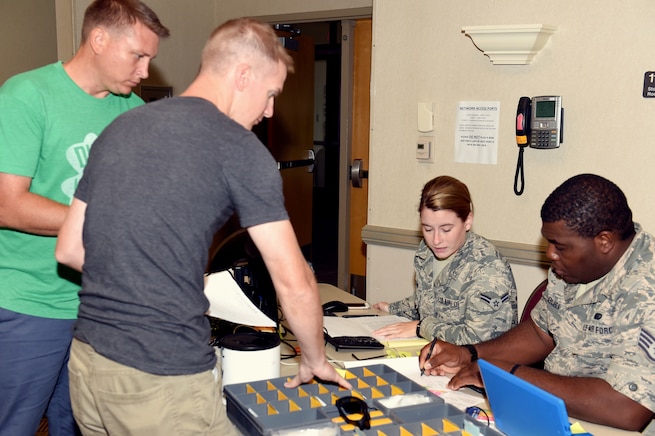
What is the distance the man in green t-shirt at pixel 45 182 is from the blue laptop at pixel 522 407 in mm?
1263

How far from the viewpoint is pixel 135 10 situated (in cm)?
210

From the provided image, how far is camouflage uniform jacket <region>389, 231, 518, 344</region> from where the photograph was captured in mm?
2408

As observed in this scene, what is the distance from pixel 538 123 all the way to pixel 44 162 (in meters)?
2.29

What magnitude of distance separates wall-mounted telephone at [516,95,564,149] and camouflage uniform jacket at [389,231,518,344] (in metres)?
0.99

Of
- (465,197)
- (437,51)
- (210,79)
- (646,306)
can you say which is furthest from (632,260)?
(437,51)

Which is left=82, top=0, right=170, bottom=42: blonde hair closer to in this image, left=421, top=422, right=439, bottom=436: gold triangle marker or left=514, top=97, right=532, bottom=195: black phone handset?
left=421, top=422, right=439, bottom=436: gold triangle marker

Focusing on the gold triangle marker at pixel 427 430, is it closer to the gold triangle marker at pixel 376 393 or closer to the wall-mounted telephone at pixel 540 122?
the gold triangle marker at pixel 376 393

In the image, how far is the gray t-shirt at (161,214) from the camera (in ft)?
4.64

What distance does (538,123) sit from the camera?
336 cm

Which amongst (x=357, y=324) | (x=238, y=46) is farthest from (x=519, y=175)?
(x=238, y=46)

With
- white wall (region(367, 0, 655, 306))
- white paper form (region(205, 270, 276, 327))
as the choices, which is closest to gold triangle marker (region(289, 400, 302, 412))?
white paper form (region(205, 270, 276, 327))

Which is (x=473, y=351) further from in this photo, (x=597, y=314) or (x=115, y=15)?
(x=115, y=15)

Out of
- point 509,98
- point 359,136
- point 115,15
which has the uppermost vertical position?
point 115,15

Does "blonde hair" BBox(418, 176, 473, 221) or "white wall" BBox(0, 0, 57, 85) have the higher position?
"white wall" BBox(0, 0, 57, 85)
